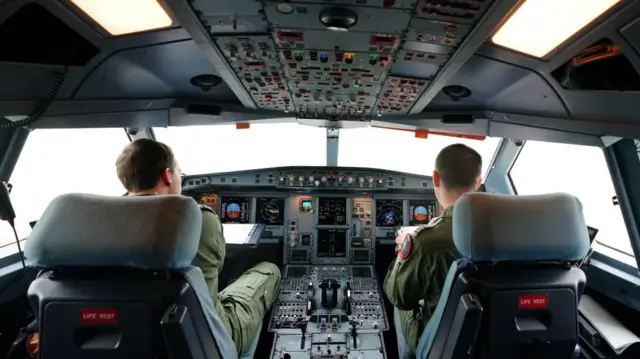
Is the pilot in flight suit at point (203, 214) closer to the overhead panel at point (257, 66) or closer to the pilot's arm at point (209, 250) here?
the pilot's arm at point (209, 250)

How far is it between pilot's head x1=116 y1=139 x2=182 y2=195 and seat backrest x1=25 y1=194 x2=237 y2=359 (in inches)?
12.2

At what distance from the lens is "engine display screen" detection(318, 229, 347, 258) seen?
13.7 ft

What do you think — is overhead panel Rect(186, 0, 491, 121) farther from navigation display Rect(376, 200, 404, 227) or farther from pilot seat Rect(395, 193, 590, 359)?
navigation display Rect(376, 200, 404, 227)

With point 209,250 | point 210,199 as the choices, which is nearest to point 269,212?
point 210,199

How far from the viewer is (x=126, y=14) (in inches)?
58.2

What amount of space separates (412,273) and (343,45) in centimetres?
111

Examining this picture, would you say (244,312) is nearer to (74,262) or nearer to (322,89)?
(74,262)

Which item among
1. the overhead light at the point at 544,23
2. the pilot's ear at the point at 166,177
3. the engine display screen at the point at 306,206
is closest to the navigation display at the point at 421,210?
the engine display screen at the point at 306,206

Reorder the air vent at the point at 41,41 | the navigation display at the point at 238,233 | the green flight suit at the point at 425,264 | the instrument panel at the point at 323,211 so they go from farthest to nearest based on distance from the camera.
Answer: the instrument panel at the point at 323,211, the navigation display at the point at 238,233, the green flight suit at the point at 425,264, the air vent at the point at 41,41

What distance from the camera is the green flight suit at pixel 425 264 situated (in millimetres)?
1758

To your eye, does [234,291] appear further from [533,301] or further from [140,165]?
[533,301]

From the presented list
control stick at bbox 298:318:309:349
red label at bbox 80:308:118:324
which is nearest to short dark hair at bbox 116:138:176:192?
red label at bbox 80:308:118:324

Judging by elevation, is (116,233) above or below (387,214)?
above

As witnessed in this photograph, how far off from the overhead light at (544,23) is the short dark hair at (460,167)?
0.52m
